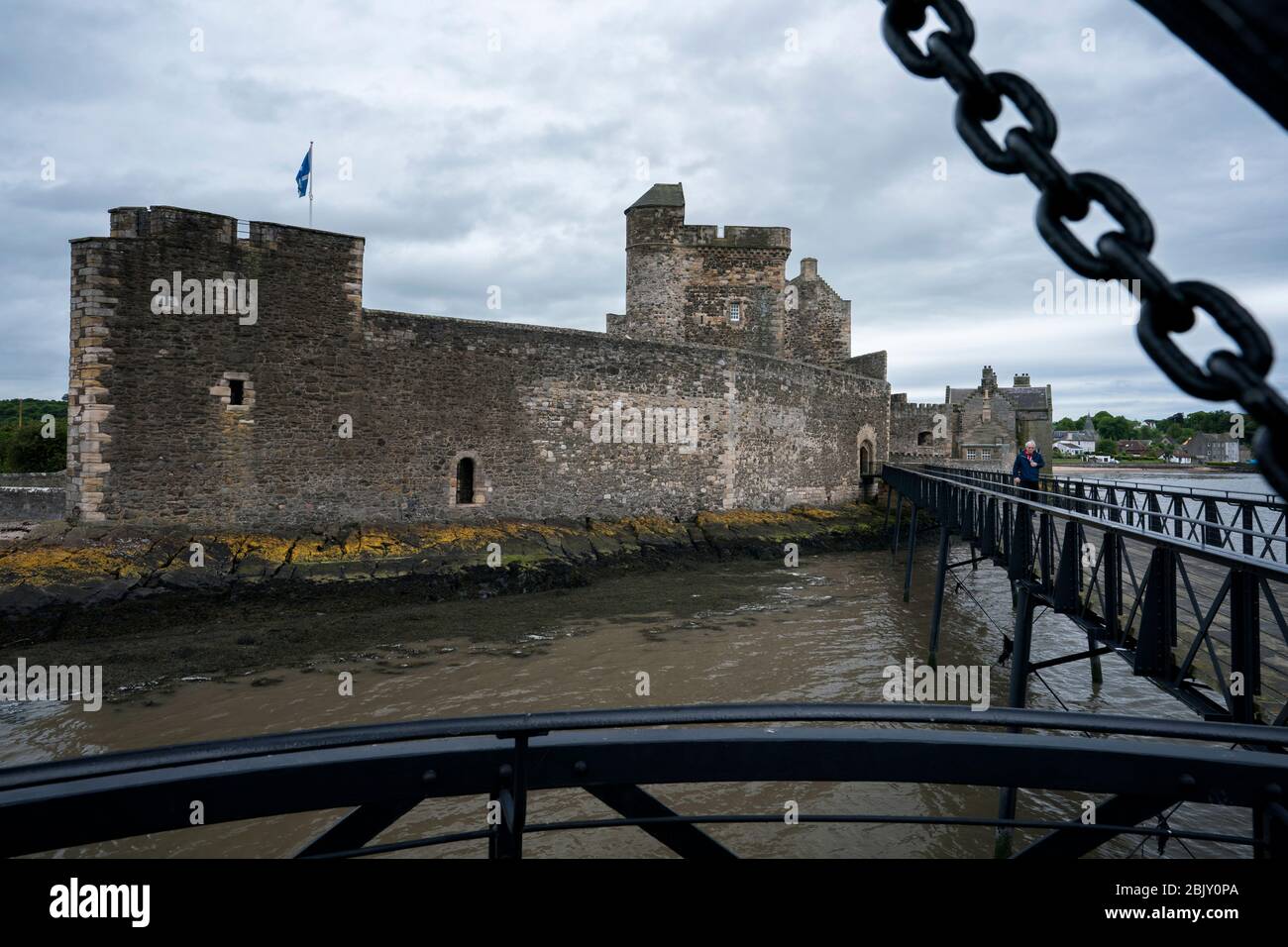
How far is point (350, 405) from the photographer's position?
50.8ft

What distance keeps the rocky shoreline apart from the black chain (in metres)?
13.8

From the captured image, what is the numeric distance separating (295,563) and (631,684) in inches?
286

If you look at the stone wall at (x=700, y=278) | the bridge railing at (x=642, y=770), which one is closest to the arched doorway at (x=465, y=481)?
the stone wall at (x=700, y=278)

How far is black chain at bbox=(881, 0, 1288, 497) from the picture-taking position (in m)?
0.94

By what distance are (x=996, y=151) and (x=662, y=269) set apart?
27.3m

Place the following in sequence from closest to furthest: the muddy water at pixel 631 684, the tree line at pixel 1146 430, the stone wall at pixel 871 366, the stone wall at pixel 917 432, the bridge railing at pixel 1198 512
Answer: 1. the muddy water at pixel 631 684
2. the bridge railing at pixel 1198 512
3. the stone wall at pixel 871 366
4. the stone wall at pixel 917 432
5. the tree line at pixel 1146 430

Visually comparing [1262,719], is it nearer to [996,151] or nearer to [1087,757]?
[1087,757]

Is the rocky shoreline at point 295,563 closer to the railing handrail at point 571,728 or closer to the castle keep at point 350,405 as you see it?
the castle keep at point 350,405

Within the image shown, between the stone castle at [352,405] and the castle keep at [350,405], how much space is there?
4cm

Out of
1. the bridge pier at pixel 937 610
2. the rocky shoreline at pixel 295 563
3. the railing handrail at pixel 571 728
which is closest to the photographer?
the railing handrail at pixel 571 728

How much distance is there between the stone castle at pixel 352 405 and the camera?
13359mm

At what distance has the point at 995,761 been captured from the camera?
2137 millimetres

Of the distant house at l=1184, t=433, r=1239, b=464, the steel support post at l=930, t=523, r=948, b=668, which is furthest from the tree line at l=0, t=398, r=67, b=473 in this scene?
the distant house at l=1184, t=433, r=1239, b=464

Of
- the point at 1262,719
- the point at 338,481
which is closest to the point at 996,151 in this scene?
the point at 1262,719
